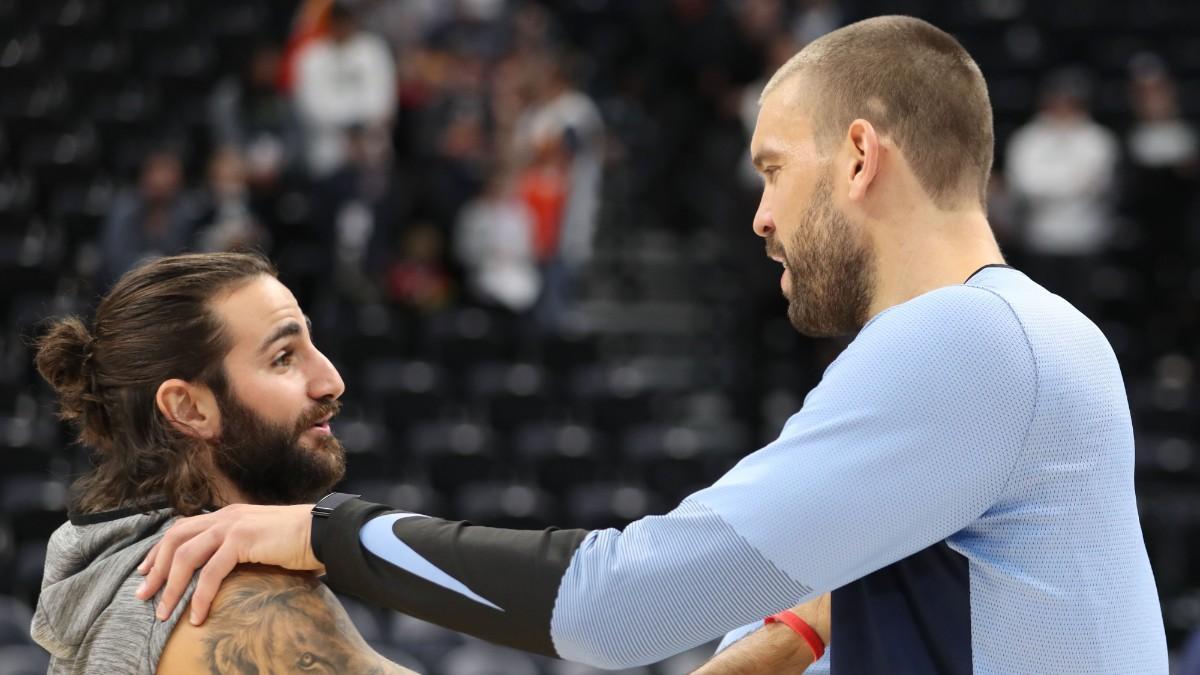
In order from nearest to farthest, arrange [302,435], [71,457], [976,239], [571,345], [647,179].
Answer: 1. [976,239]
2. [302,435]
3. [71,457]
4. [571,345]
5. [647,179]

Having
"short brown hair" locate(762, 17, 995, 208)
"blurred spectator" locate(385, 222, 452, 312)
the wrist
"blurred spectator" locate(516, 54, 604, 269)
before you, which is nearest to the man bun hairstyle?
the wrist

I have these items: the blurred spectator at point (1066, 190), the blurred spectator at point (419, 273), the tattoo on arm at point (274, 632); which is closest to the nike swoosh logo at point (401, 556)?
the tattoo on arm at point (274, 632)

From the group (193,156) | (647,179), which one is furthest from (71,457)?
(647,179)

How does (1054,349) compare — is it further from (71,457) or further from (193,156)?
(193,156)

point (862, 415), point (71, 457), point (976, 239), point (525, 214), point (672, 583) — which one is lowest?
point (71, 457)

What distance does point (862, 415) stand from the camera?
74.9 inches

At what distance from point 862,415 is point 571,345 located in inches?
322

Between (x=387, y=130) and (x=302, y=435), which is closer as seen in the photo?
(x=302, y=435)

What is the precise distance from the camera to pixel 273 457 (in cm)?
250

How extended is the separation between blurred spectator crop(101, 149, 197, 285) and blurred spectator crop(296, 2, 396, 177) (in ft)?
4.44

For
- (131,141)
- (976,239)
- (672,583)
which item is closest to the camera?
(672,583)

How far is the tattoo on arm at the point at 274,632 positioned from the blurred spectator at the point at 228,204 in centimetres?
692

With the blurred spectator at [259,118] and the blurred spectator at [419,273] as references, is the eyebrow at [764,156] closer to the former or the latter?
the blurred spectator at [419,273]

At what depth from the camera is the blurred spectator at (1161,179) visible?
424 inches
